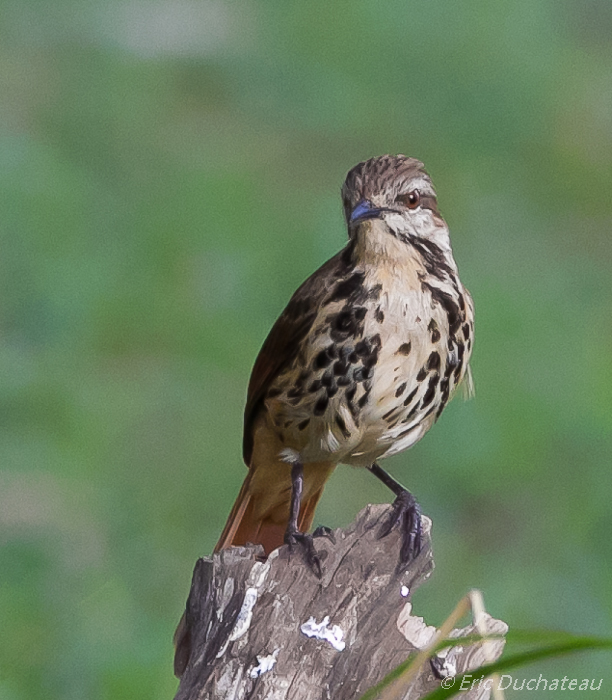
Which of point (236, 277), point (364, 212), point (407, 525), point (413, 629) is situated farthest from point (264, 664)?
point (236, 277)

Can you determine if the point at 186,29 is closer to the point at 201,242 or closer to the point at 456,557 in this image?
the point at 201,242

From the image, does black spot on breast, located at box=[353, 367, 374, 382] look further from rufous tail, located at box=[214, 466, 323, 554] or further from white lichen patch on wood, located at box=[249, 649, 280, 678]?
white lichen patch on wood, located at box=[249, 649, 280, 678]

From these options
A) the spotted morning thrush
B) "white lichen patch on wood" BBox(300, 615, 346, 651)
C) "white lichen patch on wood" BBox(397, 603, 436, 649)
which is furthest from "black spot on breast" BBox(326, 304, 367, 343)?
"white lichen patch on wood" BBox(300, 615, 346, 651)

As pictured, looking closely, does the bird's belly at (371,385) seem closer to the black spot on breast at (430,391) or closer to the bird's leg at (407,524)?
the black spot on breast at (430,391)

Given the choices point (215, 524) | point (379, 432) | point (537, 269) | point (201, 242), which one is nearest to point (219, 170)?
point (201, 242)

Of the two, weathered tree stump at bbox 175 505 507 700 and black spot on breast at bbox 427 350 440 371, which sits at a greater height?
black spot on breast at bbox 427 350 440 371

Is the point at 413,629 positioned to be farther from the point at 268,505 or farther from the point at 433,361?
the point at 268,505
